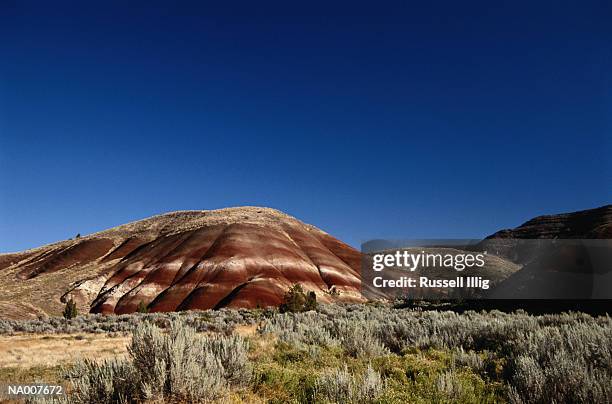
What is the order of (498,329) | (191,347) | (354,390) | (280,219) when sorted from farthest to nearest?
(280,219) → (498,329) → (191,347) → (354,390)

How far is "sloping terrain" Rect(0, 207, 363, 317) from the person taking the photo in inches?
2195

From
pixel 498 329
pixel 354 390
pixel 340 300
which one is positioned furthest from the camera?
pixel 340 300

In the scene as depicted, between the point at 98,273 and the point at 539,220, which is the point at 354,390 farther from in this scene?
the point at 539,220

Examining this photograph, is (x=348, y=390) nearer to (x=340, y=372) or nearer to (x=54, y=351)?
(x=340, y=372)

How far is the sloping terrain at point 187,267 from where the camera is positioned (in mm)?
55750

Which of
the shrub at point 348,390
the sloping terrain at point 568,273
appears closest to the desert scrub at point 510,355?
the shrub at point 348,390

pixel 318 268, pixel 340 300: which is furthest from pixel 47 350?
pixel 318 268

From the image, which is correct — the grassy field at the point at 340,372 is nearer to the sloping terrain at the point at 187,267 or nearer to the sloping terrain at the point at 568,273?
the sloping terrain at the point at 568,273

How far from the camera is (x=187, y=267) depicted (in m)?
64.1

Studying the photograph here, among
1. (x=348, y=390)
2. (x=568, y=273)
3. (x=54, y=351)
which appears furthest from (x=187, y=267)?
(x=348, y=390)

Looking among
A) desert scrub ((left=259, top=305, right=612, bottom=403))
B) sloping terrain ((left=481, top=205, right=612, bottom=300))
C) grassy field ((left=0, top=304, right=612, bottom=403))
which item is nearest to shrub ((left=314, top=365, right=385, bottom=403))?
grassy field ((left=0, top=304, right=612, bottom=403))

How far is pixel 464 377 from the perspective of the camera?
740 centimetres

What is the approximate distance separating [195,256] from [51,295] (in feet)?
68.9

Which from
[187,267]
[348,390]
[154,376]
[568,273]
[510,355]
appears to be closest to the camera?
[348,390]
